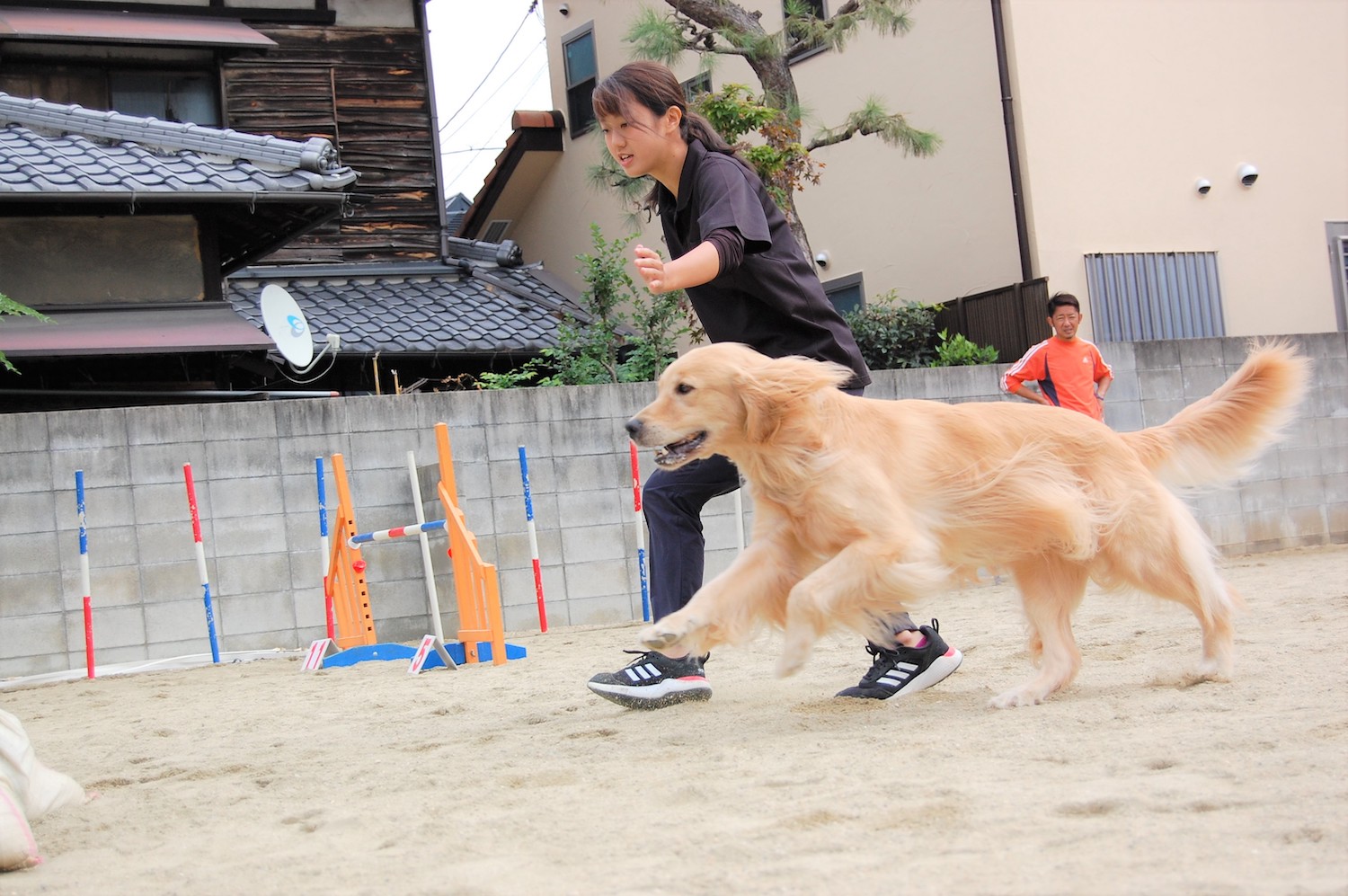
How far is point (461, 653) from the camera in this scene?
6402 mm

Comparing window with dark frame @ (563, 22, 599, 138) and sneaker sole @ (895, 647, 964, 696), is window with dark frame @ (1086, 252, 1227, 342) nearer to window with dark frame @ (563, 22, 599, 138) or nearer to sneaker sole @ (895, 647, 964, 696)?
window with dark frame @ (563, 22, 599, 138)

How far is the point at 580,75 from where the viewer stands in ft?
56.9

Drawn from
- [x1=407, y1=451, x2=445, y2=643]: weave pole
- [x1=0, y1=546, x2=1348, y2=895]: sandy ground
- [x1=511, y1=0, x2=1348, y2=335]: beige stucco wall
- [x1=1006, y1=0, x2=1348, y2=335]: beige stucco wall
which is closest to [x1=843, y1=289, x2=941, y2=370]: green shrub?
[x1=511, y1=0, x2=1348, y2=335]: beige stucco wall

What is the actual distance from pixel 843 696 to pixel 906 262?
9693 mm

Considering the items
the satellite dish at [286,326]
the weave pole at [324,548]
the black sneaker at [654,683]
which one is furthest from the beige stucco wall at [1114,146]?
the black sneaker at [654,683]

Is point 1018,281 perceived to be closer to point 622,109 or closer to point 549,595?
point 549,595

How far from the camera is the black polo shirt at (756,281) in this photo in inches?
150

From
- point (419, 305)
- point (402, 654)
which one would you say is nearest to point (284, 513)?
point (402, 654)

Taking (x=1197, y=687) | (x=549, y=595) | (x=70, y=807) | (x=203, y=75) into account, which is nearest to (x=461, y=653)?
(x=549, y=595)

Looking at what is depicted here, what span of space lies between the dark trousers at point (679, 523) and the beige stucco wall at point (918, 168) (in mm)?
8016

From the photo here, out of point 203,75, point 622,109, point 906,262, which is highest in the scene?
point 203,75

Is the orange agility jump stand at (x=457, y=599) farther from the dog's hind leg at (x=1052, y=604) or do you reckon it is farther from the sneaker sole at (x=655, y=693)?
the dog's hind leg at (x=1052, y=604)

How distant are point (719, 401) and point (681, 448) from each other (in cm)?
18

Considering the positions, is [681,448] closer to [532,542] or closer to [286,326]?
[532,542]
